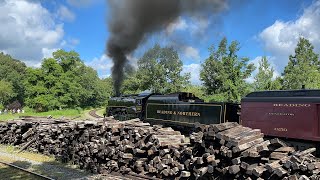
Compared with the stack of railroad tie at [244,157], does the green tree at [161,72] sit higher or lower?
higher

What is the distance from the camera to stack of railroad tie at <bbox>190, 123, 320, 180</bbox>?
6.79 meters

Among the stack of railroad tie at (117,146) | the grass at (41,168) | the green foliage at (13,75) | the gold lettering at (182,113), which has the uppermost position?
the green foliage at (13,75)

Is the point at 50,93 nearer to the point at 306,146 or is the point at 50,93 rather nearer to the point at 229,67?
the point at 229,67

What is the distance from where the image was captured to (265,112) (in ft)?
45.1

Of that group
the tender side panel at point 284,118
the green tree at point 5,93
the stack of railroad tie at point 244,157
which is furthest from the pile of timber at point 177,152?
the green tree at point 5,93

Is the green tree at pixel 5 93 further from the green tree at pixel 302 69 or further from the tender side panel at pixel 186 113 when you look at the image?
the tender side panel at pixel 186 113

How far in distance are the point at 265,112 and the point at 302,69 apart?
1148 inches

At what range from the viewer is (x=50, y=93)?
6669 cm

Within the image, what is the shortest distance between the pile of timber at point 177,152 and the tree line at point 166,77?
18386 mm

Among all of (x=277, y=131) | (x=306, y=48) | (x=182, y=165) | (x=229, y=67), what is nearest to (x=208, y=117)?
(x=277, y=131)

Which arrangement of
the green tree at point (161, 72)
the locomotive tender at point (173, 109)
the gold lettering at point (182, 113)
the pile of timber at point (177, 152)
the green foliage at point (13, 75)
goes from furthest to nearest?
the green foliage at point (13, 75), the green tree at point (161, 72), the gold lettering at point (182, 113), the locomotive tender at point (173, 109), the pile of timber at point (177, 152)

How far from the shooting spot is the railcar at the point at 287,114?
12164 millimetres

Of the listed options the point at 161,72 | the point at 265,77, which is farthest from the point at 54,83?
the point at 265,77

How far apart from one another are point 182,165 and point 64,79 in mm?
62618
